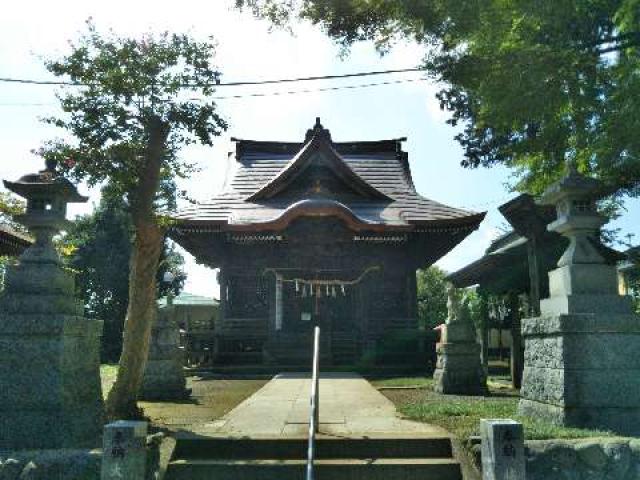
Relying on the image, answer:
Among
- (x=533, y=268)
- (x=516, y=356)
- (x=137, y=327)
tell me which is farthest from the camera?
(x=516, y=356)

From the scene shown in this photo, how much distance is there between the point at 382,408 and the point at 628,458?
11.6 feet

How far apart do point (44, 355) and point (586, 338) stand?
213 inches

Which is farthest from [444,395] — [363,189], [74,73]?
[363,189]

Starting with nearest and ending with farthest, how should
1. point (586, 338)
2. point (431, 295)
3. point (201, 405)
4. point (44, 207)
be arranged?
point (586, 338), point (44, 207), point (201, 405), point (431, 295)

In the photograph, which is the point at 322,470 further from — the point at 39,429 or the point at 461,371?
the point at 461,371

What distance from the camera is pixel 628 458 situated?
4723 mm

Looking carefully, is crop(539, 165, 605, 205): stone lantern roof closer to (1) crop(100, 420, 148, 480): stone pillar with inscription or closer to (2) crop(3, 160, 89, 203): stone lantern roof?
(1) crop(100, 420, 148, 480): stone pillar with inscription

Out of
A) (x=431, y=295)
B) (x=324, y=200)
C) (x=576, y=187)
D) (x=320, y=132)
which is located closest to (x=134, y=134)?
(x=576, y=187)

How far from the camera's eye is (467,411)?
6922 millimetres

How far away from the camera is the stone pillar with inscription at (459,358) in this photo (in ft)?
32.2

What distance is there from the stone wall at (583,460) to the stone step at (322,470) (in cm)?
70

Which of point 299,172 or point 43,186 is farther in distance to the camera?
point 299,172

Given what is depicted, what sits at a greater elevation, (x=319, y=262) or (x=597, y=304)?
(x=319, y=262)

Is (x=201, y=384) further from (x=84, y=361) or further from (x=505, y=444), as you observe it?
(x=505, y=444)
